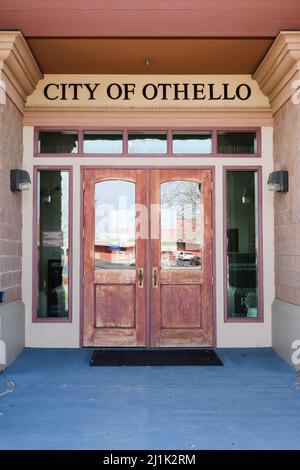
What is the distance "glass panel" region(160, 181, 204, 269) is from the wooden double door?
0.01 meters

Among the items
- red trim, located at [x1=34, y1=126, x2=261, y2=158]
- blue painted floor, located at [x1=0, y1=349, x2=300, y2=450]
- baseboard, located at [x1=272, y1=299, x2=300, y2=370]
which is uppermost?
red trim, located at [x1=34, y1=126, x2=261, y2=158]

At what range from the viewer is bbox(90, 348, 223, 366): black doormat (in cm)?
538

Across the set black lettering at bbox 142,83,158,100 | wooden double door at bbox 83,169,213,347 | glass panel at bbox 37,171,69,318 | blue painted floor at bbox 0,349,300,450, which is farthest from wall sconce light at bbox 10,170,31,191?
blue painted floor at bbox 0,349,300,450

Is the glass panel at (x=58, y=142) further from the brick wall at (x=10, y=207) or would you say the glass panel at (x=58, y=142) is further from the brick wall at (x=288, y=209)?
the brick wall at (x=288, y=209)

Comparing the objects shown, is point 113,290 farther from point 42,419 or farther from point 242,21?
point 242,21

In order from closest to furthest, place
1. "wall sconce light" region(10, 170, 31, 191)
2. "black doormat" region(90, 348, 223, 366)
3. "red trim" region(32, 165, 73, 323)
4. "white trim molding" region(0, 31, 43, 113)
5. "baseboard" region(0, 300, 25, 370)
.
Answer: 1. "white trim molding" region(0, 31, 43, 113)
2. "baseboard" region(0, 300, 25, 370)
3. "black doormat" region(90, 348, 223, 366)
4. "wall sconce light" region(10, 170, 31, 191)
5. "red trim" region(32, 165, 73, 323)

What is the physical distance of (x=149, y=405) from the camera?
4047 millimetres

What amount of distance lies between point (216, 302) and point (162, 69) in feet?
10.2

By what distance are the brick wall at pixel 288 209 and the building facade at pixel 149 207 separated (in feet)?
0.25

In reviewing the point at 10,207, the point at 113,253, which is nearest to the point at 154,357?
the point at 113,253

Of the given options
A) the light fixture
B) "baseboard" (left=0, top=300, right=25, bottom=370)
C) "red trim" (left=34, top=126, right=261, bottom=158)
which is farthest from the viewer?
the light fixture

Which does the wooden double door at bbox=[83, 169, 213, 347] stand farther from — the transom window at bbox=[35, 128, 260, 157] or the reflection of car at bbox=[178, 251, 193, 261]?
the transom window at bbox=[35, 128, 260, 157]

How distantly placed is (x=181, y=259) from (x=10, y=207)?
227cm
